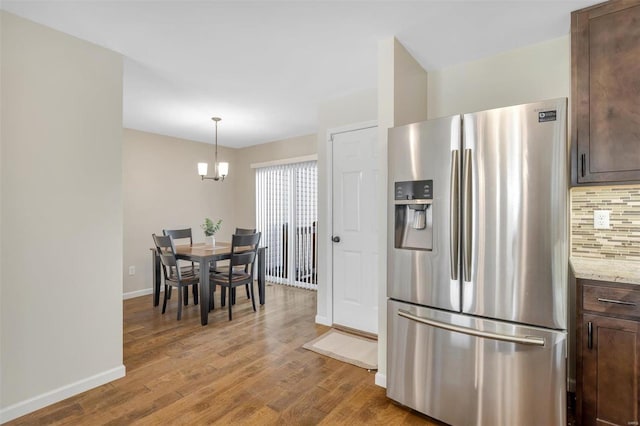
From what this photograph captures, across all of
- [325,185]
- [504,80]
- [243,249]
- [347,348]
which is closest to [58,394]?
[347,348]

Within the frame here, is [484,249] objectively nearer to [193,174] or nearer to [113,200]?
[113,200]

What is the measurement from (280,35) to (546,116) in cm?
169

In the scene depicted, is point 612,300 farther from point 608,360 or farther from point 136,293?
point 136,293

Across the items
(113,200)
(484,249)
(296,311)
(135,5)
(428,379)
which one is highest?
(135,5)

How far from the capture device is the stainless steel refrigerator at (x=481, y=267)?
4.90 feet

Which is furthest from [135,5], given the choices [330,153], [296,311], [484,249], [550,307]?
[296,311]

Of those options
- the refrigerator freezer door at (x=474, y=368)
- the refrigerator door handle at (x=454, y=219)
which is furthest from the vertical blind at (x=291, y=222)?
the refrigerator door handle at (x=454, y=219)

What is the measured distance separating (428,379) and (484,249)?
84cm

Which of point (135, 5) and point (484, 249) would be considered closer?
point (484, 249)

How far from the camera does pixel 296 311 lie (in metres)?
3.86

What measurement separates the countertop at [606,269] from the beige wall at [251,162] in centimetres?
380

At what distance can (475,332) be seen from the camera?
1.64 m

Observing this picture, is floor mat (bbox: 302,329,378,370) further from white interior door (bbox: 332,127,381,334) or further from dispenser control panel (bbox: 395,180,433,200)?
dispenser control panel (bbox: 395,180,433,200)

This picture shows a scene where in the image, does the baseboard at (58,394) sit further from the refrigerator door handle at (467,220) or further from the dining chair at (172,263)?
→ the refrigerator door handle at (467,220)
